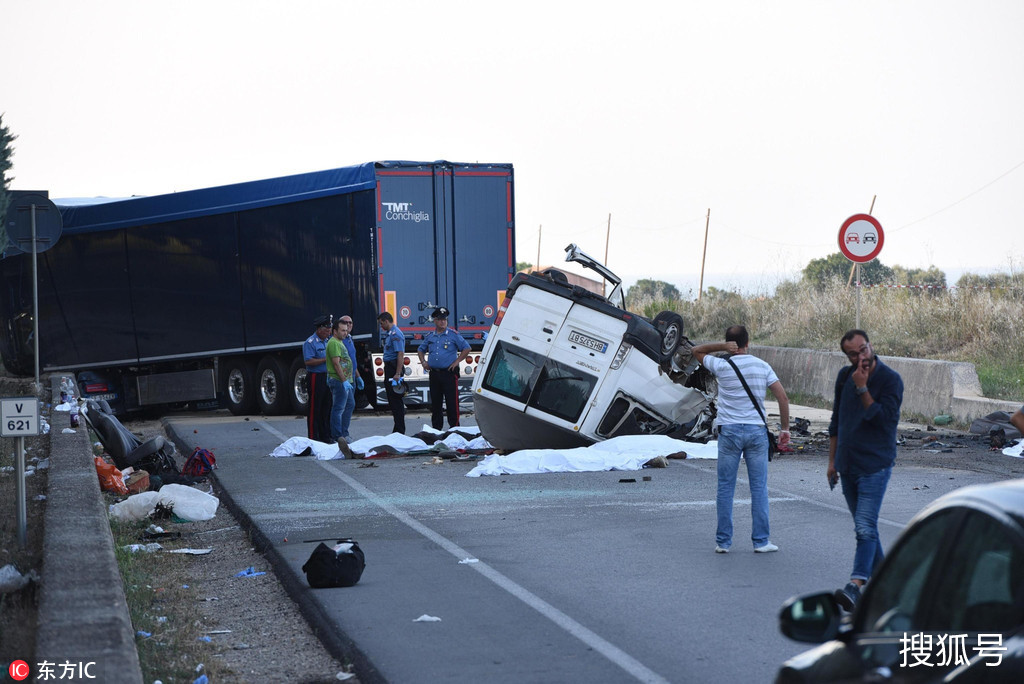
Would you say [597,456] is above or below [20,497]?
below

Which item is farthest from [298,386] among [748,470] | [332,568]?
[332,568]

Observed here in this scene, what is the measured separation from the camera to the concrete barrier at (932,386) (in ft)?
58.5

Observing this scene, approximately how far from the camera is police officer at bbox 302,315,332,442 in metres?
17.4

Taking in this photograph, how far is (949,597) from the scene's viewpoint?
3.16 m

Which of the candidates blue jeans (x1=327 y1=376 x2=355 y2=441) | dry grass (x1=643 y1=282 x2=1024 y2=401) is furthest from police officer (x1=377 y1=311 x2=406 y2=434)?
dry grass (x1=643 y1=282 x2=1024 y2=401)

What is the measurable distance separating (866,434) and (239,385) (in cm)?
1780

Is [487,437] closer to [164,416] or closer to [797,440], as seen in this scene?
[797,440]

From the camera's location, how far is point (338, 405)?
17469mm

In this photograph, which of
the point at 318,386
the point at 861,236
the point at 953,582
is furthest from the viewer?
the point at 861,236

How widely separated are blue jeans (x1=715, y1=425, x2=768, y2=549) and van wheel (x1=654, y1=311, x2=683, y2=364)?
5809 mm

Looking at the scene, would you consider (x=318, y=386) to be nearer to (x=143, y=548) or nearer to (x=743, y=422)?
(x=143, y=548)

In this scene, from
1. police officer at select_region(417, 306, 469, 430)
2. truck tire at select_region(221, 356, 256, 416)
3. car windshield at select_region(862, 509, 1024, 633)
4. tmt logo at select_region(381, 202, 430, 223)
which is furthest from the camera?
truck tire at select_region(221, 356, 256, 416)

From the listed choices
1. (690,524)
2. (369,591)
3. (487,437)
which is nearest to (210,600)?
(369,591)

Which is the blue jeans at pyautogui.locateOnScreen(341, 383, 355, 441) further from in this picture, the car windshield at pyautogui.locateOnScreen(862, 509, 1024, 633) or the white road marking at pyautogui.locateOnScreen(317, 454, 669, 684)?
the car windshield at pyautogui.locateOnScreen(862, 509, 1024, 633)
